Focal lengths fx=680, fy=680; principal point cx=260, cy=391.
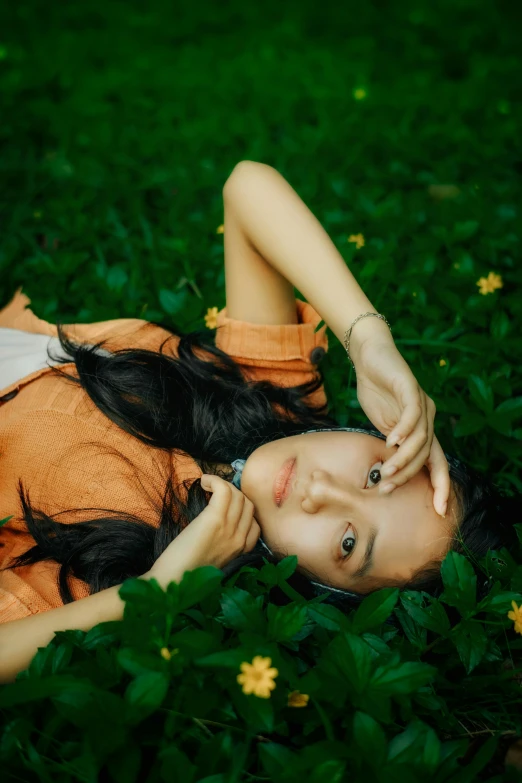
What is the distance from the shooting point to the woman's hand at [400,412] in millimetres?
1519

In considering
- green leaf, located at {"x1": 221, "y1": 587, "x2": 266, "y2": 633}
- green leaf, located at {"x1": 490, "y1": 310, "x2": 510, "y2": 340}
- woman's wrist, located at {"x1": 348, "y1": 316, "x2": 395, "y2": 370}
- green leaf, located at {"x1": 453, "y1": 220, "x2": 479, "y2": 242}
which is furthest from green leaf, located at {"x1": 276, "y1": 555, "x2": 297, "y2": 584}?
green leaf, located at {"x1": 453, "y1": 220, "x2": 479, "y2": 242}

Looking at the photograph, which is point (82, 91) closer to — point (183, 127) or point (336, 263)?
point (183, 127)

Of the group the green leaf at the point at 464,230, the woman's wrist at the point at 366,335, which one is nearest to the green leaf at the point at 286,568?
the woman's wrist at the point at 366,335

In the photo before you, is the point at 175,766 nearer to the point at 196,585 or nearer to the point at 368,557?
the point at 196,585

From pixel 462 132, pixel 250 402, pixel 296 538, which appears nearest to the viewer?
pixel 296 538

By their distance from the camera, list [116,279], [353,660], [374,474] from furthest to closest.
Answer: [116,279] → [374,474] → [353,660]

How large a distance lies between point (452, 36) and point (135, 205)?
11.0ft

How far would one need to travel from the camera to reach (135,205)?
3207 mm

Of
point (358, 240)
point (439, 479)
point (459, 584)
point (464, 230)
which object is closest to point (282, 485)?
point (439, 479)

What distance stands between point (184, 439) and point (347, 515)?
57 centimetres

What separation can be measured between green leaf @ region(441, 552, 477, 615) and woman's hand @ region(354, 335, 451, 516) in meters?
0.22

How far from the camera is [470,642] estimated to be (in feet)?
4.51

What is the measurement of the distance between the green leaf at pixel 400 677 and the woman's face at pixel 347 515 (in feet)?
1.40

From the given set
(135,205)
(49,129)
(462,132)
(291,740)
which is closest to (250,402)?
(291,740)
